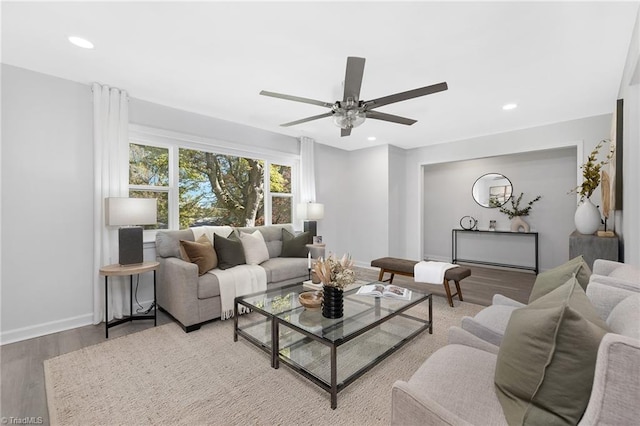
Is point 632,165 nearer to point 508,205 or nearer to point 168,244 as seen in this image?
point 508,205

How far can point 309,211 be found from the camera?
4.90m

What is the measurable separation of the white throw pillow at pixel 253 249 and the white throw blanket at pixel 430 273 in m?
1.96

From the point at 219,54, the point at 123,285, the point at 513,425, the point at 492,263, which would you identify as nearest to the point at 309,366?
the point at 513,425

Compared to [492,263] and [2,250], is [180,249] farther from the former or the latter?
[492,263]

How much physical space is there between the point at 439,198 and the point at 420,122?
300 cm

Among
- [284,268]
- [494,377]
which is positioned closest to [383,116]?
[284,268]

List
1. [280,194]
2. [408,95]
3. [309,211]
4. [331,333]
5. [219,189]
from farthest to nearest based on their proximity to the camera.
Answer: [280,194], [309,211], [219,189], [408,95], [331,333]

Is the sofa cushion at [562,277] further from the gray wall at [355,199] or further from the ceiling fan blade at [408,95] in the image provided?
the gray wall at [355,199]

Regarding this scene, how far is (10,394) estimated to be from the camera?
189 cm

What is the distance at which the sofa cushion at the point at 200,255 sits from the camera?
3.09 meters

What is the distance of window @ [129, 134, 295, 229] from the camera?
144 inches

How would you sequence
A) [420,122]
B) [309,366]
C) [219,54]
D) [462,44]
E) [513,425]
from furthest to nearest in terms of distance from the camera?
[420,122] → [219,54] → [462,44] → [309,366] → [513,425]

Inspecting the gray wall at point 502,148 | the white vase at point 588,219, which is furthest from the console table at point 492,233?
the white vase at point 588,219

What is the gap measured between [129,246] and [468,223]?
618cm
